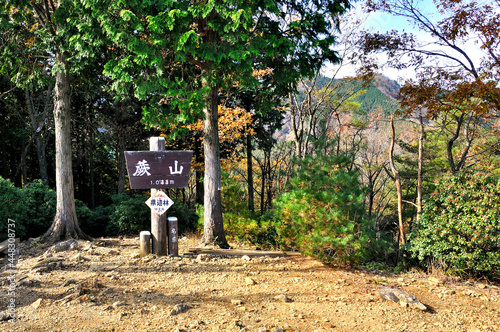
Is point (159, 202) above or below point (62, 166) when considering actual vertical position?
below

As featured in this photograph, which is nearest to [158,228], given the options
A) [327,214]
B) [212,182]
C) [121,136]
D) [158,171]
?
[158,171]

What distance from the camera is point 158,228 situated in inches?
225

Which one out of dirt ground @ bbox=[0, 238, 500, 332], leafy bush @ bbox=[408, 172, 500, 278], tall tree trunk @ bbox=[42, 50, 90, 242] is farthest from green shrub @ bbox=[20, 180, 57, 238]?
leafy bush @ bbox=[408, 172, 500, 278]

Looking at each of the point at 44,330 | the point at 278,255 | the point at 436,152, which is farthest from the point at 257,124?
the point at 44,330

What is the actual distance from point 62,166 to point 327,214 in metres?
6.11

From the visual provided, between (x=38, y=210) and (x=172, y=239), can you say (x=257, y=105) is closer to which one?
(x=172, y=239)

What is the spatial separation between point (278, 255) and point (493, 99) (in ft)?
18.7

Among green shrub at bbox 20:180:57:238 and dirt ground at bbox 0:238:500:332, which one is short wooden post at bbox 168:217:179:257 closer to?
dirt ground at bbox 0:238:500:332

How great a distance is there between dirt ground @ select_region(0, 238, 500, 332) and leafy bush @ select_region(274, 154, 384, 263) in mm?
438

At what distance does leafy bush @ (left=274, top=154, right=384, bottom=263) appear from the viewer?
6.00m

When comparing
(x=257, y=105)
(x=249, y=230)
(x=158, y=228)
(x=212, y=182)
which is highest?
(x=257, y=105)

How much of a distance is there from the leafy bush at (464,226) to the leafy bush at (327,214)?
120cm

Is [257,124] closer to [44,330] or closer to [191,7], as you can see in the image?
[191,7]

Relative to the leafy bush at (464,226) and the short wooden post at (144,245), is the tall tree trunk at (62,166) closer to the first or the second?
the short wooden post at (144,245)
